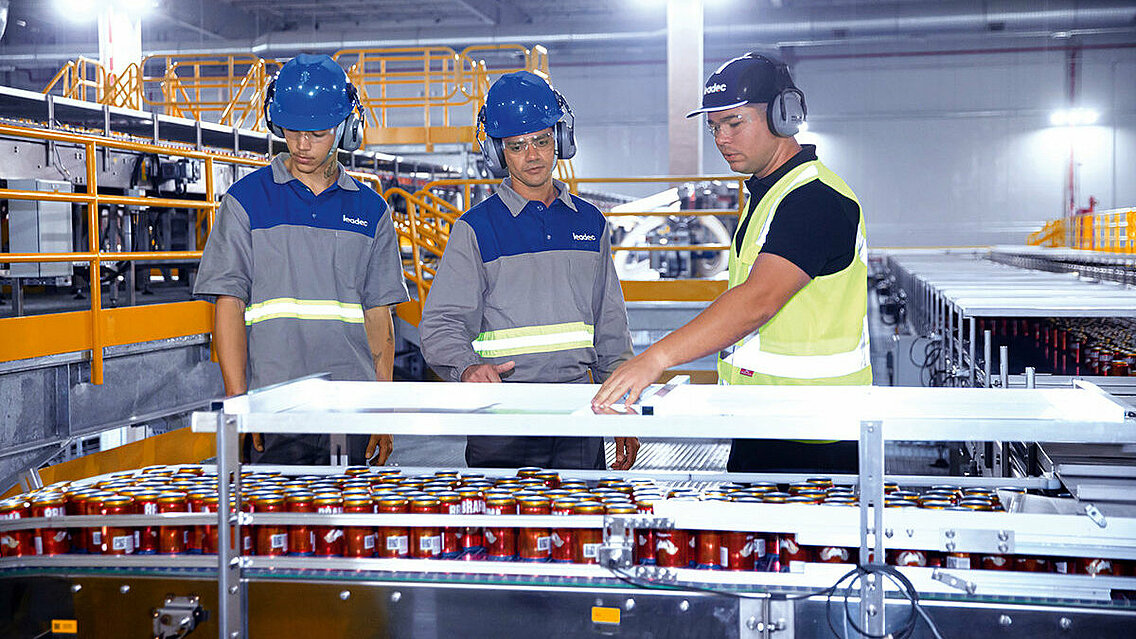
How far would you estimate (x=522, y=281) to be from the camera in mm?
3146

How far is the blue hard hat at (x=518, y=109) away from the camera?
309 centimetres

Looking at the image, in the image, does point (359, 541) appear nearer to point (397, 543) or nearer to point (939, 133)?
point (397, 543)

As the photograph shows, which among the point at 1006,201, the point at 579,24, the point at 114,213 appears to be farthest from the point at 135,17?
the point at 1006,201

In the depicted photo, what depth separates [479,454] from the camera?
9.96 feet

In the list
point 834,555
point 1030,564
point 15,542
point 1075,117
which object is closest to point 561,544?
point 834,555

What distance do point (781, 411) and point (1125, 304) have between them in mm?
3352

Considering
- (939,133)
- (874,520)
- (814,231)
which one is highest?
(939,133)

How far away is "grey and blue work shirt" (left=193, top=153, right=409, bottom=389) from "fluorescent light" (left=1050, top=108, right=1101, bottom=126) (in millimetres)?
23755

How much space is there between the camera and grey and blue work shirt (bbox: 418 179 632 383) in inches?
122

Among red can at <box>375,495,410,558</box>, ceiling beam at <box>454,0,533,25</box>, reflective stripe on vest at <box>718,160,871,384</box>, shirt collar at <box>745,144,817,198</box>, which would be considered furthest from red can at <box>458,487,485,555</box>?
ceiling beam at <box>454,0,533,25</box>

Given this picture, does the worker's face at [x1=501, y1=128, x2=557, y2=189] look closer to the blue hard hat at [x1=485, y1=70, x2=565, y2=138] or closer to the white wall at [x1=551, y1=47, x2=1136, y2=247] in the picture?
the blue hard hat at [x1=485, y1=70, x2=565, y2=138]

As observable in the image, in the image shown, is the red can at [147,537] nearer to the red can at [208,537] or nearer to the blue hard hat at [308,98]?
the red can at [208,537]

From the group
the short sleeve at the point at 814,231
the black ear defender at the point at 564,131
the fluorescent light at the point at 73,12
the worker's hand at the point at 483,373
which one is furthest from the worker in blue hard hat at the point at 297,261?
the fluorescent light at the point at 73,12

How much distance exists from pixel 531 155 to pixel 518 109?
0.16m
